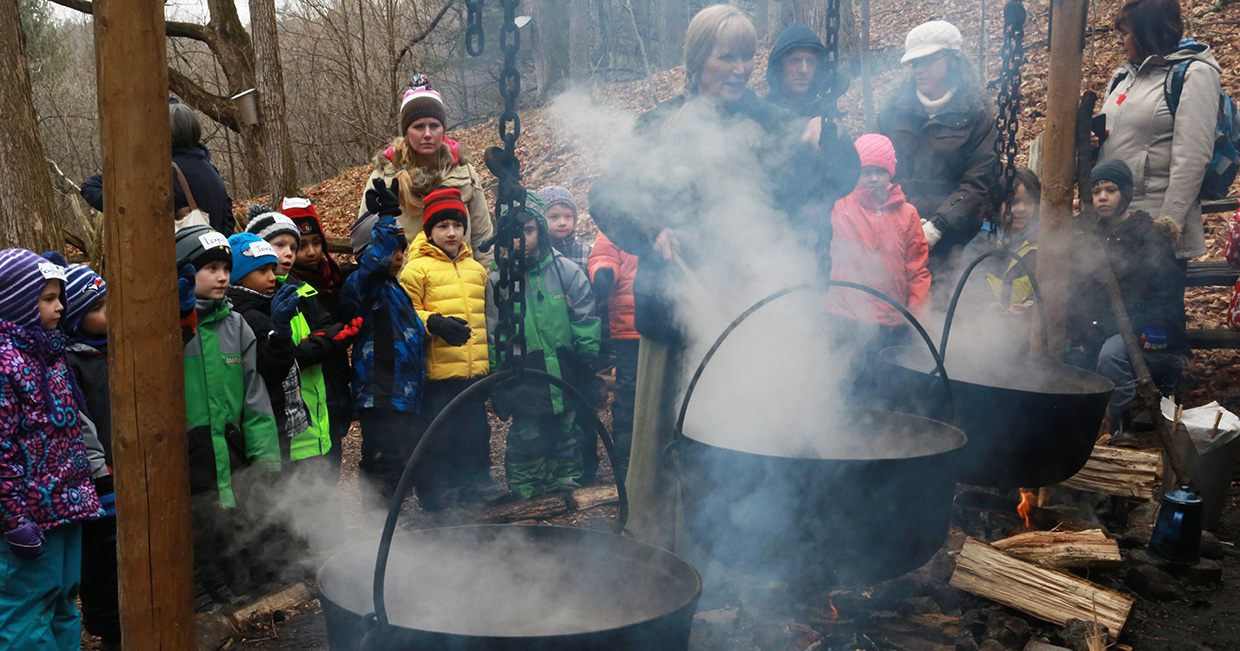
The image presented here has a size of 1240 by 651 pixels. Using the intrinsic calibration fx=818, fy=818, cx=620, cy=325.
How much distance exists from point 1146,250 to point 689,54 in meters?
2.91

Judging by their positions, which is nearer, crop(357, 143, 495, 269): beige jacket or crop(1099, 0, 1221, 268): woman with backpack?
crop(1099, 0, 1221, 268): woman with backpack

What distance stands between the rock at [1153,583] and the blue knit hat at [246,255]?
3901 mm

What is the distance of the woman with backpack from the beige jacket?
140 inches

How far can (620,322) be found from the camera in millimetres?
4688

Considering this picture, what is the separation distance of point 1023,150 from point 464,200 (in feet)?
23.8

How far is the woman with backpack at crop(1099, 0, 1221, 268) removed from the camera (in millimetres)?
4246

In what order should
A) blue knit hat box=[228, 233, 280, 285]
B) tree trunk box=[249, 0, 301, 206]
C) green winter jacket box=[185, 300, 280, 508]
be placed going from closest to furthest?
green winter jacket box=[185, 300, 280, 508]
blue knit hat box=[228, 233, 280, 285]
tree trunk box=[249, 0, 301, 206]

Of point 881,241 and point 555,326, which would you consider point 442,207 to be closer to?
point 555,326

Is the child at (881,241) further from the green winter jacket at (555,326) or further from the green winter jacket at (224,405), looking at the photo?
the green winter jacket at (224,405)

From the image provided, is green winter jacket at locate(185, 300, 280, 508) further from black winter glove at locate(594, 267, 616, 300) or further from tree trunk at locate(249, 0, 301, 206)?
tree trunk at locate(249, 0, 301, 206)

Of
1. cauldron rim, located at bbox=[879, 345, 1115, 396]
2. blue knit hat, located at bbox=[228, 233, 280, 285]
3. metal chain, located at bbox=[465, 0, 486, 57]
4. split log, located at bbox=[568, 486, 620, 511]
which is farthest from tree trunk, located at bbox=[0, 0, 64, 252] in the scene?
cauldron rim, located at bbox=[879, 345, 1115, 396]

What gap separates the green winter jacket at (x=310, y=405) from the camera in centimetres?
359

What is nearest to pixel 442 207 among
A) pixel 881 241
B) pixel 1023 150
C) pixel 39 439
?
pixel 39 439

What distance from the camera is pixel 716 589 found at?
10.6 ft
